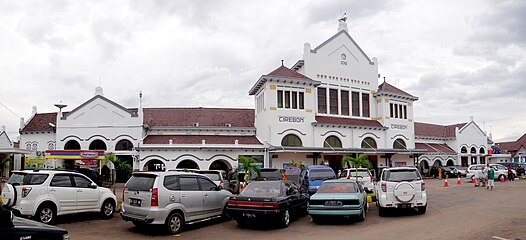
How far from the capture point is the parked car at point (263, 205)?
12.8 metres

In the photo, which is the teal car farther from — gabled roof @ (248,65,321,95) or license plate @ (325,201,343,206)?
gabled roof @ (248,65,321,95)

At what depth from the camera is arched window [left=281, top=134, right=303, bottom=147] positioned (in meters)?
34.2

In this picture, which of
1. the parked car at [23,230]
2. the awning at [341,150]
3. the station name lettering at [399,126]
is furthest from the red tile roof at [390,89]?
the parked car at [23,230]

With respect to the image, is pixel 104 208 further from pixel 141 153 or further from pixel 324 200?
pixel 141 153

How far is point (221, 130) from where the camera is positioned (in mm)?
36156

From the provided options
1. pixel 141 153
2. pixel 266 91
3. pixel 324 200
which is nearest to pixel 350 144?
pixel 266 91

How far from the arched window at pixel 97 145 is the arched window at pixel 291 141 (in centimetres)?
1412

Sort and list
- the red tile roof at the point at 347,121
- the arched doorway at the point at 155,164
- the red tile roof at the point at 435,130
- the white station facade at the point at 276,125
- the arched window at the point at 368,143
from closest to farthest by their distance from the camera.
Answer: the arched doorway at the point at 155,164 < the white station facade at the point at 276,125 < the red tile roof at the point at 347,121 < the arched window at the point at 368,143 < the red tile roof at the point at 435,130

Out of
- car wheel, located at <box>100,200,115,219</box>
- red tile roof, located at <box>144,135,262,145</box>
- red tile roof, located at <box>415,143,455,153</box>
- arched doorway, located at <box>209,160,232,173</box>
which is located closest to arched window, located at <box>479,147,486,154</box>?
red tile roof, located at <box>415,143,455,153</box>

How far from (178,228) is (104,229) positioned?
2466 millimetres

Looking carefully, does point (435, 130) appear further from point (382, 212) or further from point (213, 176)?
point (213, 176)

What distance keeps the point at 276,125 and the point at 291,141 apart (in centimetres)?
192

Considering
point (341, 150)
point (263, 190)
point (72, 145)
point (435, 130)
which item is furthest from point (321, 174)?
point (435, 130)

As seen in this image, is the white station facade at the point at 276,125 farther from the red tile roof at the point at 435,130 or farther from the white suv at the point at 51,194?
the white suv at the point at 51,194
